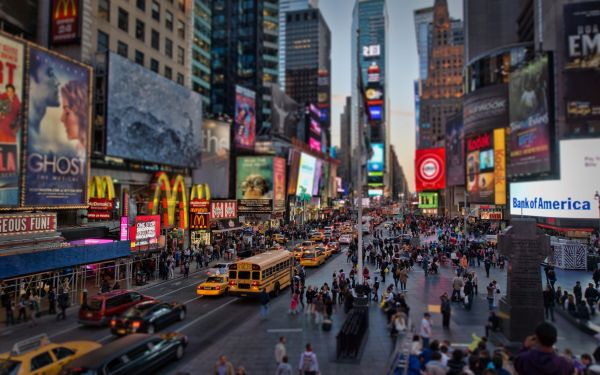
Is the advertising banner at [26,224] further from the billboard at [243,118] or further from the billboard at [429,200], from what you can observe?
the billboard at [429,200]

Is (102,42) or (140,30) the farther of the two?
(140,30)

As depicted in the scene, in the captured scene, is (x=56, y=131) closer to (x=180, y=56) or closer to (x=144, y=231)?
(x=144, y=231)

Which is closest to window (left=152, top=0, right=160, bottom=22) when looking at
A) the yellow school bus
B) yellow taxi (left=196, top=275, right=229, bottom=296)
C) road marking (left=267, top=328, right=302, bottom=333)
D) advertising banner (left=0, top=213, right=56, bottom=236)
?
advertising banner (left=0, top=213, right=56, bottom=236)

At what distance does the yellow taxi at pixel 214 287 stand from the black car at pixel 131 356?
10144 millimetres

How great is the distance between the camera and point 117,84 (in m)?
41.1

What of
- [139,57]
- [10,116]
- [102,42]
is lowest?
[10,116]

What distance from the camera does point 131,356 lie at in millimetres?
13766

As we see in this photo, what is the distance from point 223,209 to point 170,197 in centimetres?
636

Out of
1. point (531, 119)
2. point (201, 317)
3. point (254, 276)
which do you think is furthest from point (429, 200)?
point (201, 317)

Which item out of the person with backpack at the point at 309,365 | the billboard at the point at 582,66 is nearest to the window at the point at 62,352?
the person with backpack at the point at 309,365

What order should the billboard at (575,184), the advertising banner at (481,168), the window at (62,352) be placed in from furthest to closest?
the advertising banner at (481,168), the billboard at (575,184), the window at (62,352)

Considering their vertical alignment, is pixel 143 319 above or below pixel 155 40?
below

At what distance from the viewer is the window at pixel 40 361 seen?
42.8ft

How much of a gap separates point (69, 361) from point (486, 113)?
293ft
